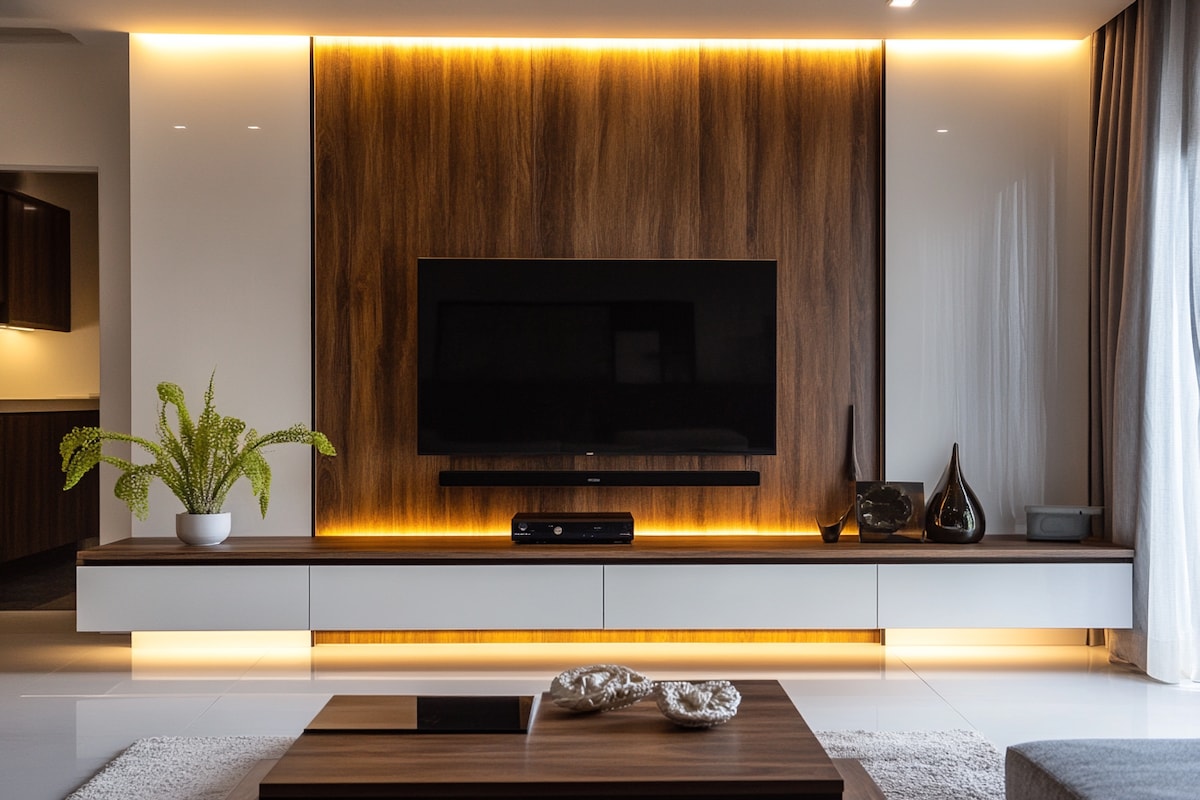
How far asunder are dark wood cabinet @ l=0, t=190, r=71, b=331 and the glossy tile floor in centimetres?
214

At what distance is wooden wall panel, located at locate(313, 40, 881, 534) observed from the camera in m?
4.37

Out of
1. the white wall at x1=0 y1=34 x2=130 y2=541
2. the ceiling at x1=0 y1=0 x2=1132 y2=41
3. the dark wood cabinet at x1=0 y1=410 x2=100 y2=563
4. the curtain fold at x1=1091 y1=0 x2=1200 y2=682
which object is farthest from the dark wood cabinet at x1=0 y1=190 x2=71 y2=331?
the curtain fold at x1=1091 y1=0 x2=1200 y2=682

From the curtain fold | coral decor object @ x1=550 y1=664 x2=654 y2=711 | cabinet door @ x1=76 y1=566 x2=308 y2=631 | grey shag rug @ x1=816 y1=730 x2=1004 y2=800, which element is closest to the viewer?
coral decor object @ x1=550 y1=664 x2=654 y2=711

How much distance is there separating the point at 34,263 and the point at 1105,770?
6199 mm

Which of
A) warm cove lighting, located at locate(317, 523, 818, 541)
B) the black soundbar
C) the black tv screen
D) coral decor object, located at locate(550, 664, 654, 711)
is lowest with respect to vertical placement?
coral decor object, located at locate(550, 664, 654, 711)

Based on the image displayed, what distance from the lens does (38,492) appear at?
240 inches

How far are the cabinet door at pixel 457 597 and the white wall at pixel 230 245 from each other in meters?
0.53

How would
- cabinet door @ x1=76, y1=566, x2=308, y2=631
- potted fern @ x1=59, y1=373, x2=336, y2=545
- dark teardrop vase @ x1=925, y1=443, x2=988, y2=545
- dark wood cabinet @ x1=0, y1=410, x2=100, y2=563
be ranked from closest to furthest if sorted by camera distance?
cabinet door @ x1=76, y1=566, x2=308, y2=631, potted fern @ x1=59, y1=373, x2=336, y2=545, dark teardrop vase @ x1=925, y1=443, x2=988, y2=545, dark wood cabinet @ x1=0, y1=410, x2=100, y2=563

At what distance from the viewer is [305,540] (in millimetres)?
4223

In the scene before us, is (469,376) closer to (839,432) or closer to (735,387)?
(735,387)

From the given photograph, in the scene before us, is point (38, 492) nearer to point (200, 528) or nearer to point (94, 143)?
point (94, 143)

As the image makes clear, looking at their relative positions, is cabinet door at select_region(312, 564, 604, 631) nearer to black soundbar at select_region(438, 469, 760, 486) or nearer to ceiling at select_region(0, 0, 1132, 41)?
black soundbar at select_region(438, 469, 760, 486)

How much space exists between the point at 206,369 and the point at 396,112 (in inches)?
51.7

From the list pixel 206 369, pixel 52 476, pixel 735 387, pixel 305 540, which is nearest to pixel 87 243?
pixel 52 476
